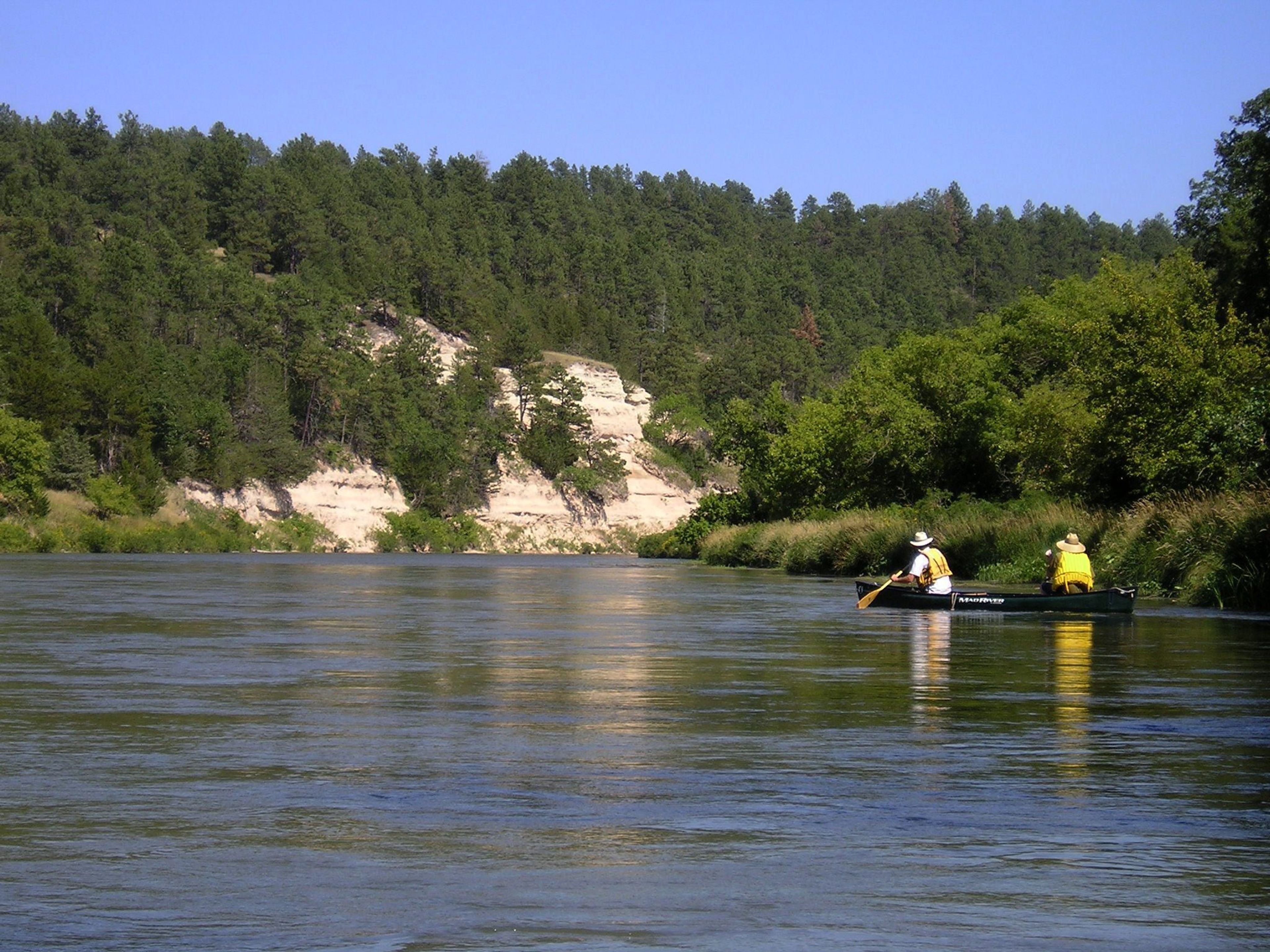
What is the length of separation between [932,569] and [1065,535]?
417 inches

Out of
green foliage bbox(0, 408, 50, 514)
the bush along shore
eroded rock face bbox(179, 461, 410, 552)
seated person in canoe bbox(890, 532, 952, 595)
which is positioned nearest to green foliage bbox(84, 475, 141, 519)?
green foliage bbox(0, 408, 50, 514)

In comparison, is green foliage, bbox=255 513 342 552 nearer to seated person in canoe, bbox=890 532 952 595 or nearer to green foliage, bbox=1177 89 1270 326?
green foliage, bbox=1177 89 1270 326

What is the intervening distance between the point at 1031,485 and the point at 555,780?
46.6 metres

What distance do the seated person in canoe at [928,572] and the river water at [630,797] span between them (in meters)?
9.13

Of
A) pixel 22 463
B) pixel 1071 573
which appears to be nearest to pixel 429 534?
pixel 22 463

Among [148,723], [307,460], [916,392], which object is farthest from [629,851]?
[307,460]

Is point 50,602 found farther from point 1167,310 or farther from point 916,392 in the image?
point 916,392

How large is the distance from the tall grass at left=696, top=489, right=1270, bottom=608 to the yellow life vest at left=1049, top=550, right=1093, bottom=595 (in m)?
3.29

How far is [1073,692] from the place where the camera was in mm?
15531

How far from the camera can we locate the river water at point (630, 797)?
6.52 meters

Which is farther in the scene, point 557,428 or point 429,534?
point 557,428

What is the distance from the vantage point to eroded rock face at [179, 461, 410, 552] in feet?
346

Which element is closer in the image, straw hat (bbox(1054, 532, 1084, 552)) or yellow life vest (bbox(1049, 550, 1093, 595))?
yellow life vest (bbox(1049, 550, 1093, 595))

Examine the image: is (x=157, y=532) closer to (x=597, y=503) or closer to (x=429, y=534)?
(x=429, y=534)
